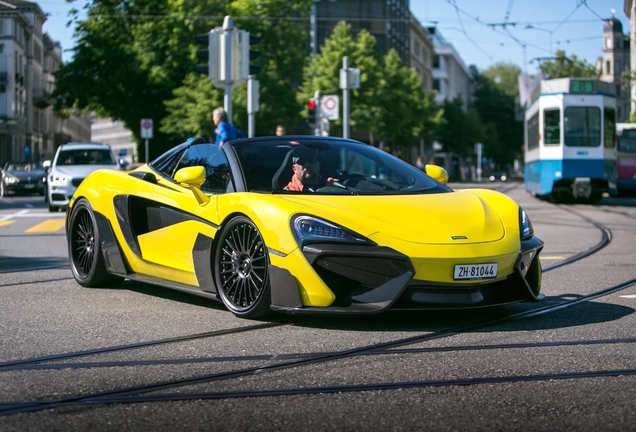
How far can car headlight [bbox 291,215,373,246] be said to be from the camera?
223 inches

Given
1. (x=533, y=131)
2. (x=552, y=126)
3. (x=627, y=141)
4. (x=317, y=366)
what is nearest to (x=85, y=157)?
(x=552, y=126)

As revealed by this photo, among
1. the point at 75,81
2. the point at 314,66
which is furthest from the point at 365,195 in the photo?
the point at 314,66

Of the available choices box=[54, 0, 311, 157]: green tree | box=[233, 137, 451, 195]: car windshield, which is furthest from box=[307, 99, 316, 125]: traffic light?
box=[233, 137, 451, 195]: car windshield

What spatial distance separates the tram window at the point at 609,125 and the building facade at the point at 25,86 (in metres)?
50.8

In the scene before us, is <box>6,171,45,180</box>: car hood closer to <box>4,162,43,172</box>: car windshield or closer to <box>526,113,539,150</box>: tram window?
<box>4,162,43,172</box>: car windshield

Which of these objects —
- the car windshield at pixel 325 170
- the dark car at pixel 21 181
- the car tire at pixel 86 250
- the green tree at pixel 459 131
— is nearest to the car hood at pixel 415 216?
the car windshield at pixel 325 170

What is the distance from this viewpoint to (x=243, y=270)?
20.3 feet

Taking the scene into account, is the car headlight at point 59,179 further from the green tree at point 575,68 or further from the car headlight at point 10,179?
the green tree at point 575,68

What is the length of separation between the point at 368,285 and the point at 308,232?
465 millimetres

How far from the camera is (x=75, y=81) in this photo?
4706 cm

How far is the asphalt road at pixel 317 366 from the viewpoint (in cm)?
378

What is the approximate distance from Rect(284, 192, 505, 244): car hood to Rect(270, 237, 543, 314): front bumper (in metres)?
0.17

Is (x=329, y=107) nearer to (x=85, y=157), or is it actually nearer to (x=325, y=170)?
(x=85, y=157)

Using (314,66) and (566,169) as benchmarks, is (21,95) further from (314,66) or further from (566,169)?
(566,169)
